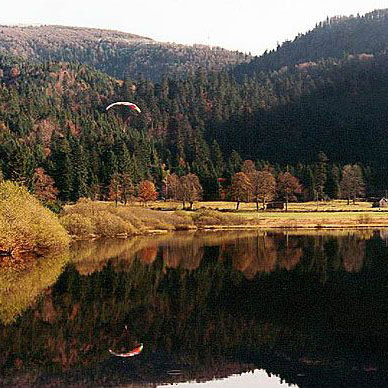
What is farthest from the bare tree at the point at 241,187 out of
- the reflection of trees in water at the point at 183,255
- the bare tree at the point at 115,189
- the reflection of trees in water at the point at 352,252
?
the reflection of trees in water at the point at 183,255

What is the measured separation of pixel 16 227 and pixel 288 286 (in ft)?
80.4

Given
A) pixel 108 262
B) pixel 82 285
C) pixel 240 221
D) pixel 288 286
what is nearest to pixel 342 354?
pixel 288 286

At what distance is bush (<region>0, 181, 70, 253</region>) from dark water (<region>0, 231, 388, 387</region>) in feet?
9.64

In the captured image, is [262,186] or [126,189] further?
[262,186]

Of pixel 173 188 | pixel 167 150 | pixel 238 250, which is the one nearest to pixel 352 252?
pixel 238 250

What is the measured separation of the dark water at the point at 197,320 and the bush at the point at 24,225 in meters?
2.94

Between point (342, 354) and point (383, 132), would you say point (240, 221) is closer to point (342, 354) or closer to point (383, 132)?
point (342, 354)

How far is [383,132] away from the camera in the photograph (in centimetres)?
19125

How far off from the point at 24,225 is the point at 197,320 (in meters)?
28.1

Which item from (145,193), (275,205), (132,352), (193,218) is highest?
(132,352)

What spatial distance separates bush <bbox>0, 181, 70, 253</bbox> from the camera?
176 feet

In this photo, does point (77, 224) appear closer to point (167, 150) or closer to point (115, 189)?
point (115, 189)

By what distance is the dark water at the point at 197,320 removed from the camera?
73.2 feet

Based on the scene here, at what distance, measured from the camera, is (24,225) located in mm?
54500
